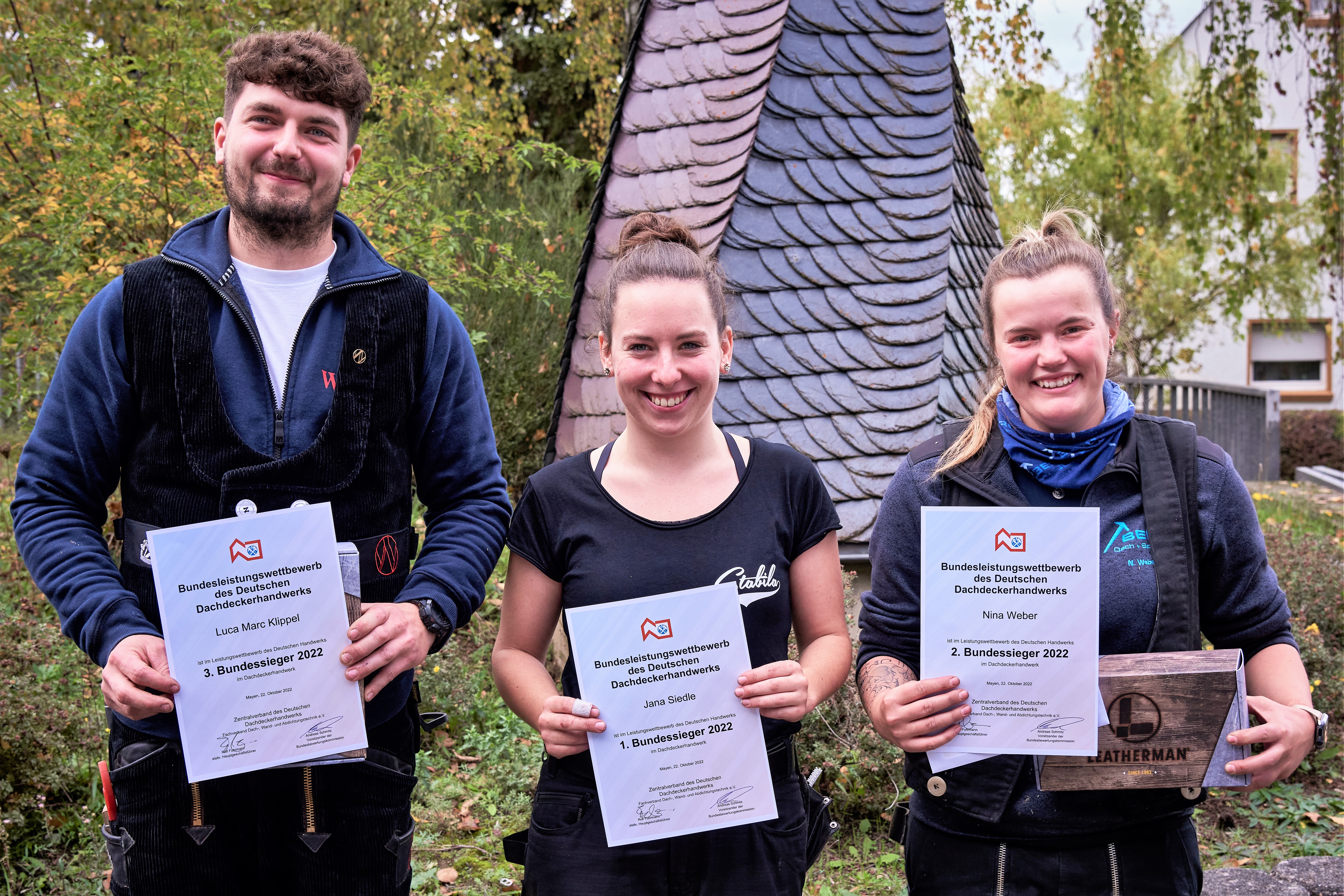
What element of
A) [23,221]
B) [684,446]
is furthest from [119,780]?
[23,221]

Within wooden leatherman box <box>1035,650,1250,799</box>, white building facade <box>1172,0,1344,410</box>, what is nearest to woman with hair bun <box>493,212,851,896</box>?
wooden leatherman box <box>1035,650,1250,799</box>

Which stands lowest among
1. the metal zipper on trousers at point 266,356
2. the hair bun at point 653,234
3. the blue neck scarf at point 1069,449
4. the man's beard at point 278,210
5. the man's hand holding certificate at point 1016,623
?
the man's hand holding certificate at point 1016,623

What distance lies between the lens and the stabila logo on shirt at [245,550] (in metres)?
1.92

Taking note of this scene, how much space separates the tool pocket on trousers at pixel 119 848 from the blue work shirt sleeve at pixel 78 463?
1.13 feet

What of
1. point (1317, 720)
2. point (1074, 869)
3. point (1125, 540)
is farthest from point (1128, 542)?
point (1074, 869)

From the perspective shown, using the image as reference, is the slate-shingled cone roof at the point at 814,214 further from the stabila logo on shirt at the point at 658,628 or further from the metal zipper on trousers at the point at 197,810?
the metal zipper on trousers at the point at 197,810

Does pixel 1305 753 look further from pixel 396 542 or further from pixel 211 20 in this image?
pixel 211 20

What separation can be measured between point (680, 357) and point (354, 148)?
92 cm

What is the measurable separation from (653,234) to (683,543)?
Result: 664 mm

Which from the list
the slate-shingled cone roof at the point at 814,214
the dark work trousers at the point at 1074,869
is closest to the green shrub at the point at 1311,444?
the slate-shingled cone roof at the point at 814,214

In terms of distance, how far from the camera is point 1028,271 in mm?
1988

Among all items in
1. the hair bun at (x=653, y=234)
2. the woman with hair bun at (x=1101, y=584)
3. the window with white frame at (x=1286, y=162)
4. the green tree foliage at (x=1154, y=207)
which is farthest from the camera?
the window with white frame at (x=1286, y=162)

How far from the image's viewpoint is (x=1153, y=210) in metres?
22.9
